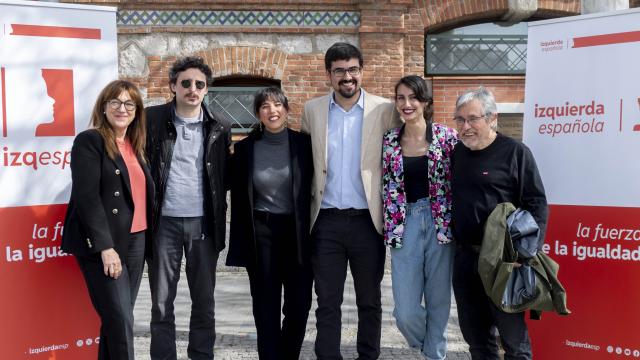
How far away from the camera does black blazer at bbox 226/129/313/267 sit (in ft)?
13.7

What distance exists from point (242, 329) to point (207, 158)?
87.1 inches

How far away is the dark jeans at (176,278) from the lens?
4094 millimetres

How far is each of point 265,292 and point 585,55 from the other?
257 centimetres

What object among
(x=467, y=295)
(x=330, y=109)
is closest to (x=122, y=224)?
(x=330, y=109)

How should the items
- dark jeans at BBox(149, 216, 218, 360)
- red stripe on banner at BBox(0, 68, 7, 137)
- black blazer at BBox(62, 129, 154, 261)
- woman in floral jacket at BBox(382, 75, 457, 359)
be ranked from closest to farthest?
black blazer at BBox(62, 129, 154, 261)
red stripe on banner at BBox(0, 68, 7, 137)
woman in floral jacket at BBox(382, 75, 457, 359)
dark jeans at BBox(149, 216, 218, 360)

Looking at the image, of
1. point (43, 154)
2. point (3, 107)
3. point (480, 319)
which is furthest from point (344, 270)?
point (3, 107)

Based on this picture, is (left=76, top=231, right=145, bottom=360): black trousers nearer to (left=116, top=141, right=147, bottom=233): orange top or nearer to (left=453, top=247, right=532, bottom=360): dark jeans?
(left=116, top=141, right=147, bottom=233): orange top

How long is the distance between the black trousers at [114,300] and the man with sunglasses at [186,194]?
344 millimetres

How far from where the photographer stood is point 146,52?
8680 millimetres

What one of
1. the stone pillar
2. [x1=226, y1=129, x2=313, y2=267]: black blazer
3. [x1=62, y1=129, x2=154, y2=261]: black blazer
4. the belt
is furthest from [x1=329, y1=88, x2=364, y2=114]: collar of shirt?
the stone pillar

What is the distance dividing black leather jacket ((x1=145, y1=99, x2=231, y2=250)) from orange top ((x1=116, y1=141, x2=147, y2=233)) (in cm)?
10

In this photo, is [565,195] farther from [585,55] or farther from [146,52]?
[146,52]

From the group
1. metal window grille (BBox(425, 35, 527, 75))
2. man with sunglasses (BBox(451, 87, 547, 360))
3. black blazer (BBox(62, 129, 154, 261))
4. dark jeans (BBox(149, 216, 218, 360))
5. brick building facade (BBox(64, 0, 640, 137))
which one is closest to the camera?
Result: black blazer (BBox(62, 129, 154, 261))

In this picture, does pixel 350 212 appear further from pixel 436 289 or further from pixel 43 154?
pixel 43 154
